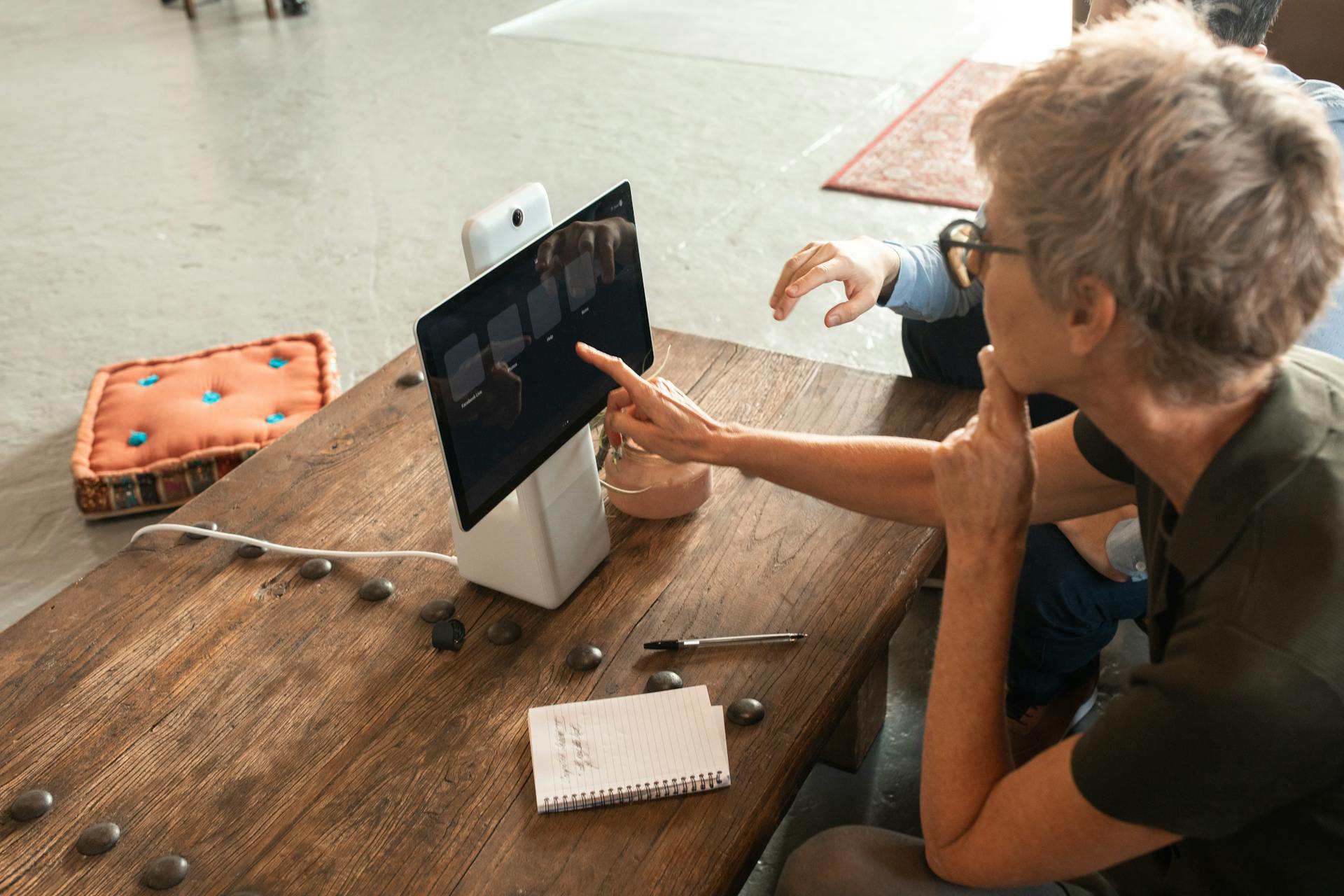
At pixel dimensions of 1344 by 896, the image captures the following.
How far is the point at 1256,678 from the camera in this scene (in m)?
0.89

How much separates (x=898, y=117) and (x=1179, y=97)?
3676mm

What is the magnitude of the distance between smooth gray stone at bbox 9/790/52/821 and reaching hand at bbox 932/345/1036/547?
96cm

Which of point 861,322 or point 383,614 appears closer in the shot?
point 383,614

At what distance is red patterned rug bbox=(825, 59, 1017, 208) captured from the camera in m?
3.84

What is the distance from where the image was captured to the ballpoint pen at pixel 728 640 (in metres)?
1.37

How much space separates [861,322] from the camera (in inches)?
128

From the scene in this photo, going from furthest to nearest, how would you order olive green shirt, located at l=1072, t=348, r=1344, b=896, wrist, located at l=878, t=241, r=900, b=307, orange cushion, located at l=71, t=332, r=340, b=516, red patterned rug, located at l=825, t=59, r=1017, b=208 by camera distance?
red patterned rug, located at l=825, t=59, r=1017, b=208 < orange cushion, located at l=71, t=332, r=340, b=516 < wrist, located at l=878, t=241, r=900, b=307 < olive green shirt, located at l=1072, t=348, r=1344, b=896

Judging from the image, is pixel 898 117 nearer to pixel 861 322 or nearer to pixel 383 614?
pixel 861 322

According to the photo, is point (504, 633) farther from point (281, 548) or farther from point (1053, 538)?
point (1053, 538)

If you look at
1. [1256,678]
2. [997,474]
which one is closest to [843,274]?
[997,474]

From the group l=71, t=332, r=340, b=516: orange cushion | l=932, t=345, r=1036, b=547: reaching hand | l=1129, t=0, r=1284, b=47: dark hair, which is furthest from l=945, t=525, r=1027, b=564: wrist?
l=71, t=332, r=340, b=516: orange cushion

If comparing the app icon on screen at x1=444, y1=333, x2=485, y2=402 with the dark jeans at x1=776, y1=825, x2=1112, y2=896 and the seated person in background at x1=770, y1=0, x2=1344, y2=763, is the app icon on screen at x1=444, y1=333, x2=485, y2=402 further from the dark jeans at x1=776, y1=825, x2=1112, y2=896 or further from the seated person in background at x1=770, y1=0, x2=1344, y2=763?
the dark jeans at x1=776, y1=825, x2=1112, y2=896

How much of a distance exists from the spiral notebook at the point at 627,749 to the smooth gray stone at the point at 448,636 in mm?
142

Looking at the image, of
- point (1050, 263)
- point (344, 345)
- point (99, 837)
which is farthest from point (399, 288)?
point (1050, 263)
